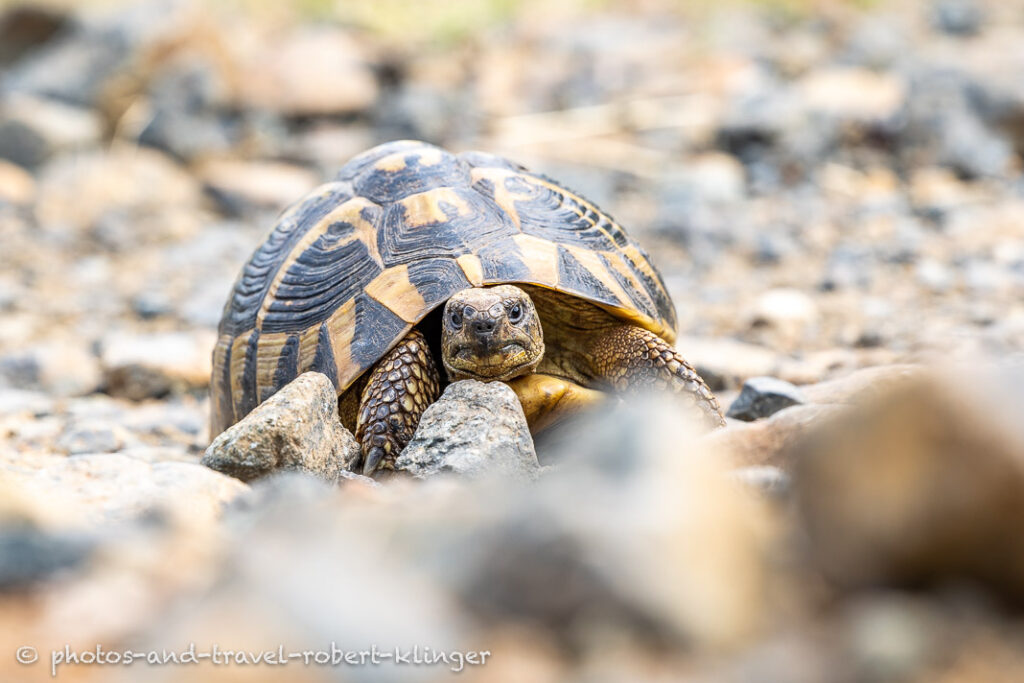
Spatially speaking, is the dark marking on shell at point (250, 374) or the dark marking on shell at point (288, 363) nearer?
the dark marking on shell at point (288, 363)

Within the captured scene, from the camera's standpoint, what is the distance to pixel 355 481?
2174 millimetres

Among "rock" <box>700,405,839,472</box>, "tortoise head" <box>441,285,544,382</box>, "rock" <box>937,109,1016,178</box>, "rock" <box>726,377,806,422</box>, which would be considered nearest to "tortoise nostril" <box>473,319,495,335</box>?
"tortoise head" <box>441,285,544,382</box>

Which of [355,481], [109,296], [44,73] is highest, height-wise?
[44,73]

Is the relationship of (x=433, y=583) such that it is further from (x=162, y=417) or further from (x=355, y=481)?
(x=162, y=417)

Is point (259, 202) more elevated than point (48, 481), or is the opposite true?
point (259, 202)

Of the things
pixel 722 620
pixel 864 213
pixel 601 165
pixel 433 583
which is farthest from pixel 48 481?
pixel 601 165

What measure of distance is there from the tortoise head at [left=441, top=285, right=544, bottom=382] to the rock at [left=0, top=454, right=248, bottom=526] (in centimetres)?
81

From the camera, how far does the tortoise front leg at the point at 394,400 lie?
2.59 m

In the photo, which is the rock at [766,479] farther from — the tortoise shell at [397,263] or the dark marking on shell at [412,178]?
the dark marking on shell at [412,178]

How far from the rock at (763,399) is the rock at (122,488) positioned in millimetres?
1673

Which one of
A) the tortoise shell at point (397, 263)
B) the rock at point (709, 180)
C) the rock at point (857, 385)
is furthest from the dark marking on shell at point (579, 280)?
the rock at point (709, 180)

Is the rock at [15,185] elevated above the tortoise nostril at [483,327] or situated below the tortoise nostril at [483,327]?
above

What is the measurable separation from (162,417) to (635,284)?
2111mm

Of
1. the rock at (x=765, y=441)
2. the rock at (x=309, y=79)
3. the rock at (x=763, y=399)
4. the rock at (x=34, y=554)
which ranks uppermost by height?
the rock at (x=309, y=79)
